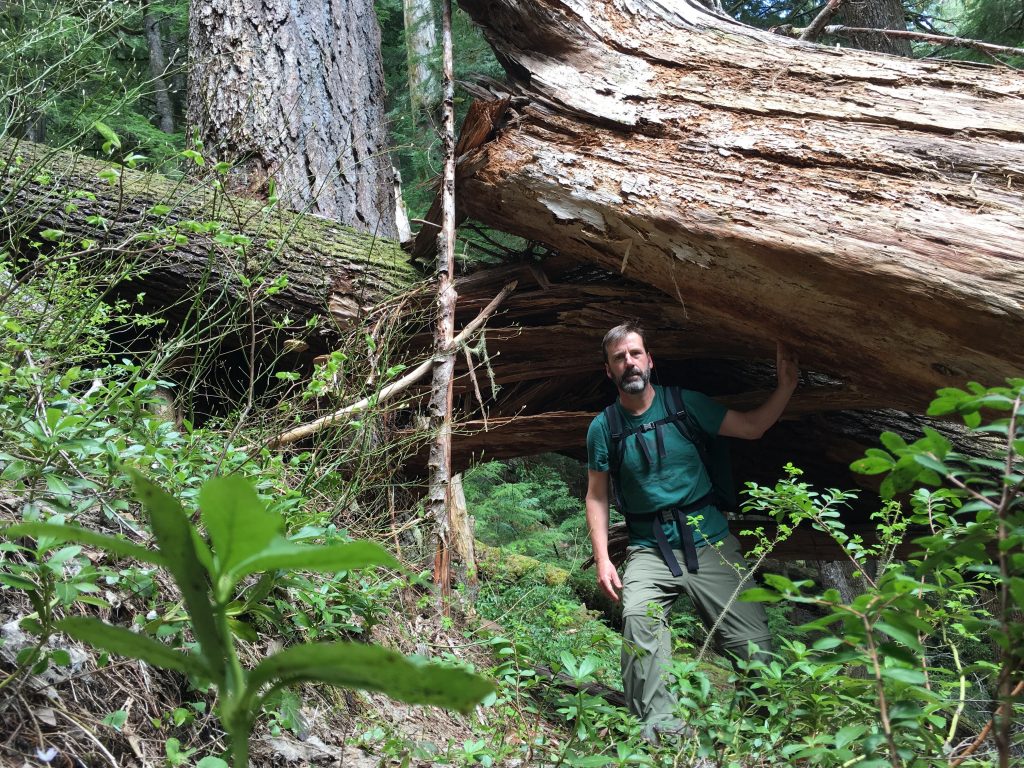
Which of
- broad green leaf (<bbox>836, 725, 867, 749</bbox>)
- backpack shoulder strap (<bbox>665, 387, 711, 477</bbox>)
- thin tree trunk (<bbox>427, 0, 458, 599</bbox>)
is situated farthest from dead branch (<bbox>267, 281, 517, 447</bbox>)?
broad green leaf (<bbox>836, 725, 867, 749</bbox>)

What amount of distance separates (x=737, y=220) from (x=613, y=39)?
5.44ft

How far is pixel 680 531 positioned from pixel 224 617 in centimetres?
356

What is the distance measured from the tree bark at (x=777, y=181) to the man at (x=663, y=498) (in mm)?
458

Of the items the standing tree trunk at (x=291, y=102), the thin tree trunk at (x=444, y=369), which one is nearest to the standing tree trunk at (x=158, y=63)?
the standing tree trunk at (x=291, y=102)

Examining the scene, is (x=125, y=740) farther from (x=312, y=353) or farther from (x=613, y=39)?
(x=613, y=39)

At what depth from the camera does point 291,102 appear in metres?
5.91

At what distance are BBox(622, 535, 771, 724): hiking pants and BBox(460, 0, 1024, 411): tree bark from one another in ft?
4.04

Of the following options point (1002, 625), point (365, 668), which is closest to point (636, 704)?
point (1002, 625)

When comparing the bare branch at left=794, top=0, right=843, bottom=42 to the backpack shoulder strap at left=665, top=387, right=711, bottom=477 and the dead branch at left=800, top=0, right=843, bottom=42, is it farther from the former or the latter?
the backpack shoulder strap at left=665, top=387, right=711, bottom=477

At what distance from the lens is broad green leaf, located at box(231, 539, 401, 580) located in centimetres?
71

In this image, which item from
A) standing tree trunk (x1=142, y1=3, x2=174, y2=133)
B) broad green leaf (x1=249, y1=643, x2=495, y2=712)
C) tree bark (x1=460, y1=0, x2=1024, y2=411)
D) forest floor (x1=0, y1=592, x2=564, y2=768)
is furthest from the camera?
standing tree trunk (x1=142, y1=3, x2=174, y2=133)

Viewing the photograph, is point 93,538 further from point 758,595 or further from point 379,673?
point 758,595

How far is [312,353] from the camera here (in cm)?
531

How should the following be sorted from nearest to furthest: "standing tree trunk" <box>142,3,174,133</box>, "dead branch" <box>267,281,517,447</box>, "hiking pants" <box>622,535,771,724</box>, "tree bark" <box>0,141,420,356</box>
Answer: "hiking pants" <box>622,535,771,724</box> < "dead branch" <box>267,281,517,447</box> < "tree bark" <box>0,141,420,356</box> < "standing tree trunk" <box>142,3,174,133</box>
